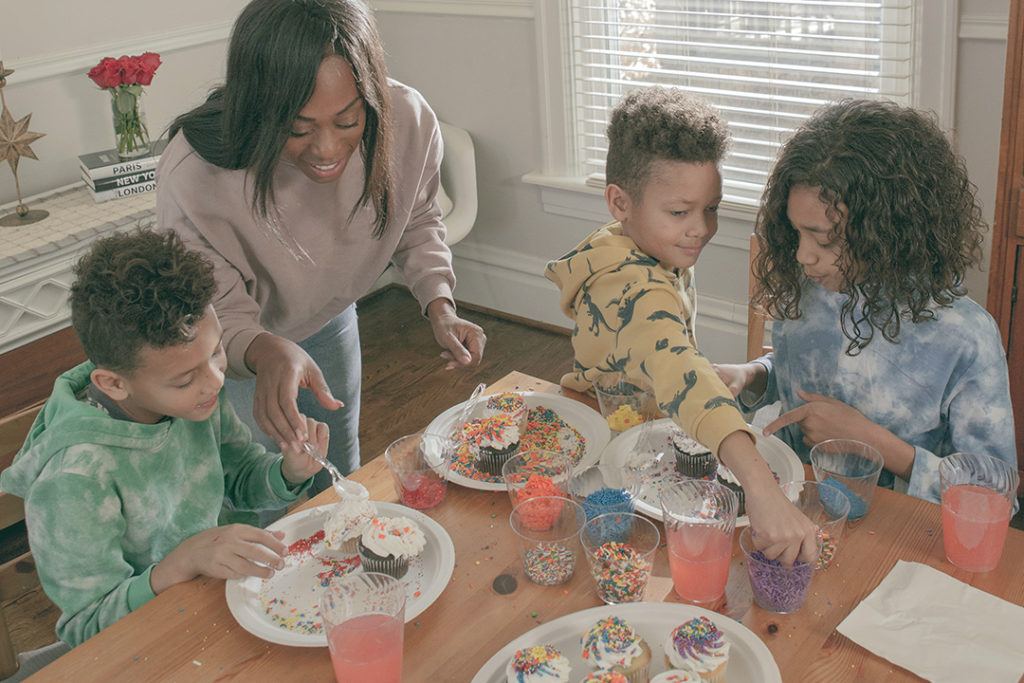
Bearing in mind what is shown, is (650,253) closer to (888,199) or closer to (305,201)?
(888,199)

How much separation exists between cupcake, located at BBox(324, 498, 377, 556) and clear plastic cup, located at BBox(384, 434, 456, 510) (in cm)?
9

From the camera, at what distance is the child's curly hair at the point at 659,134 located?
1.76 metres

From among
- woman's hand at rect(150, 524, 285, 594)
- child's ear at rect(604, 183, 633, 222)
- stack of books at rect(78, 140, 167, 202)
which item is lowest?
woman's hand at rect(150, 524, 285, 594)

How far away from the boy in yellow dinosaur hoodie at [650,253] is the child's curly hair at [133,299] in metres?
0.62

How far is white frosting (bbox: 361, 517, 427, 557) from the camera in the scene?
4.90 feet

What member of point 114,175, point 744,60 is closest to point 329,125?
point 114,175

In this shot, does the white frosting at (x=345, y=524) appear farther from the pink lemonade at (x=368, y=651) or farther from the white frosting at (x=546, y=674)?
the white frosting at (x=546, y=674)

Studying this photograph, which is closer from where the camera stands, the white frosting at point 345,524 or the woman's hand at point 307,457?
the white frosting at point 345,524

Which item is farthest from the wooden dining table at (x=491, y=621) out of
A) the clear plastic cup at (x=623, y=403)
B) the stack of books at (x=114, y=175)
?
the stack of books at (x=114, y=175)

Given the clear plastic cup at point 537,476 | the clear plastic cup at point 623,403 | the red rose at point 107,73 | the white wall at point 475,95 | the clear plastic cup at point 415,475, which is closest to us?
the clear plastic cup at point 537,476

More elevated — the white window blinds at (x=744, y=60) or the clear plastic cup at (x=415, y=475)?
the white window blinds at (x=744, y=60)

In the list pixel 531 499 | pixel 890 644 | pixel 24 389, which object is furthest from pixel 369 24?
pixel 24 389

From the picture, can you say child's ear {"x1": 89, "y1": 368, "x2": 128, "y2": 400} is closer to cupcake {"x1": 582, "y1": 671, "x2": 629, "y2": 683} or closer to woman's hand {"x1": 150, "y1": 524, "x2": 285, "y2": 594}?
woman's hand {"x1": 150, "y1": 524, "x2": 285, "y2": 594}

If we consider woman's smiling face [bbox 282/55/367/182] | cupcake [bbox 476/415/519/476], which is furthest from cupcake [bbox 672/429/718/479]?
woman's smiling face [bbox 282/55/367/182]
